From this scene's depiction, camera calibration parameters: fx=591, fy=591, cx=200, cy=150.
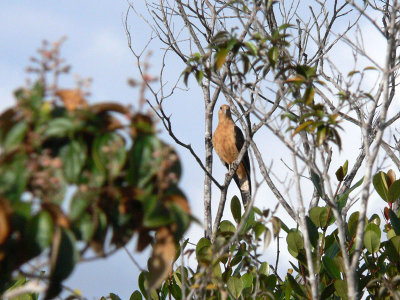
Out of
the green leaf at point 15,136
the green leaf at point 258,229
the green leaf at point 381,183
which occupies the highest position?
the green leaf at point 381,183

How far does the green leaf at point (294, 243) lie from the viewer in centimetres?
307

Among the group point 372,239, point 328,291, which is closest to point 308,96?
point 372,239

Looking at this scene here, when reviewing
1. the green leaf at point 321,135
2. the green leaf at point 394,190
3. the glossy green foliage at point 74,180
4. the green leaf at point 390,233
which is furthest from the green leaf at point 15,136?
the green leaf at point 390,233

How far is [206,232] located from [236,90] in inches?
62.7

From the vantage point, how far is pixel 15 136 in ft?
4.46

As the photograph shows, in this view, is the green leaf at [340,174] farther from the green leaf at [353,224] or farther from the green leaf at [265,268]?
the green leaf at [265,268]

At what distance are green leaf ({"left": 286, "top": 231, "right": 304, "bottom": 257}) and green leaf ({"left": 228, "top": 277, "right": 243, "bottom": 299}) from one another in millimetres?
331

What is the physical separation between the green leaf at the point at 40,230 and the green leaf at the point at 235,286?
178 cm

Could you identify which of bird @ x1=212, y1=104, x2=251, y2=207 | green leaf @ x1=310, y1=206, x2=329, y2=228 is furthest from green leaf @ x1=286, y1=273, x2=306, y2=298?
bird @ x1=212, y1=104, x2=251, y2=207

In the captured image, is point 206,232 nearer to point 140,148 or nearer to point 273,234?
point 273,234

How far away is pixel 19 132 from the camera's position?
1.36m

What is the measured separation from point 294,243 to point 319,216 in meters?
A: 0.21

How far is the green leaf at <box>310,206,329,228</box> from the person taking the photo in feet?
10.3

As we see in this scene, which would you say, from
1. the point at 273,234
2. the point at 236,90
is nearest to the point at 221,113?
the point at 236,90
